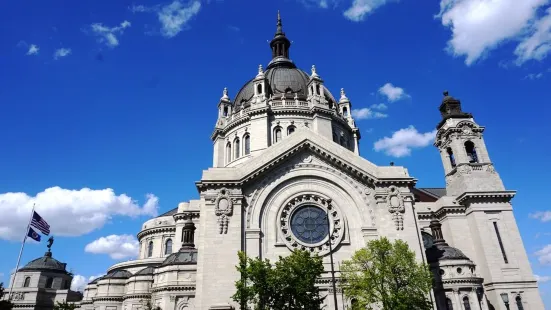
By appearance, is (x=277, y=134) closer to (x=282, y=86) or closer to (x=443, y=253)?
(x=282, y=86)

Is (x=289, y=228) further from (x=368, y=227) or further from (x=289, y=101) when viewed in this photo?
(x=289, y=101)

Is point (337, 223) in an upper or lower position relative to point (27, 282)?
lower

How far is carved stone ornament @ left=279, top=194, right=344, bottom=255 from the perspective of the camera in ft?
98.9

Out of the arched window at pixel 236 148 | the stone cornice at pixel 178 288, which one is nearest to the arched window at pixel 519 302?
the stone cornice at pixel 178 288

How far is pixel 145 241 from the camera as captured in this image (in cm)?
5309

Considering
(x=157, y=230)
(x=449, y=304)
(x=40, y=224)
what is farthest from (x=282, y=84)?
(x=449, y=304)

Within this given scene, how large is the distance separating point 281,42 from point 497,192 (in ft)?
137

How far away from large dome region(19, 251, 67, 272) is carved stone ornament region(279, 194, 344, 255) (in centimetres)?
4732

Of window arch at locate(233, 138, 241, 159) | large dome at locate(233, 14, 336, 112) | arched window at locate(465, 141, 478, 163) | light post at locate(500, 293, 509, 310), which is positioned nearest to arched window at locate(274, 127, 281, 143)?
window arch at locate(233, 138, 241, 159)

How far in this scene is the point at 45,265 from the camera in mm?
59406

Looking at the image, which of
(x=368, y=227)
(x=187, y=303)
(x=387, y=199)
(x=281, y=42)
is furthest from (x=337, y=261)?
(x=281, y=42)

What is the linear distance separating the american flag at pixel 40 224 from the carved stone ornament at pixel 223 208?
54.3ft

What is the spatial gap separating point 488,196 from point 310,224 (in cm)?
2021

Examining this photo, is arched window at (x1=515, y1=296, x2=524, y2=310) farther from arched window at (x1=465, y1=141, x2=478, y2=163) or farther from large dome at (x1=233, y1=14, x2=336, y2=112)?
large dome at (x1=233, y1=14, x2=336, y2=112)
